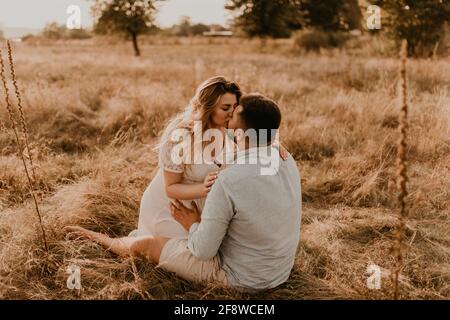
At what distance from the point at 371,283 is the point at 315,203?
4.90 ft

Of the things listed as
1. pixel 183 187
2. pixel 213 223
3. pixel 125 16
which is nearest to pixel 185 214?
pixel 183 187

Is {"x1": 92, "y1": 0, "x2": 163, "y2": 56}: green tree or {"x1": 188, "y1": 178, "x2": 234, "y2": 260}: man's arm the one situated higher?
{"x1": 92, "y1": 0, "x2": 163, "y2": 56}: green tree

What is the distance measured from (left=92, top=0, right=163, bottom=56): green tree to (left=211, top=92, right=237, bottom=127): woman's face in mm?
21563

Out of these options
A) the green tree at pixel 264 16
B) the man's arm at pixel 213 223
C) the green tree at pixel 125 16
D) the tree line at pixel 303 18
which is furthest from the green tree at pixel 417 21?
the green tree at pixel 125 16

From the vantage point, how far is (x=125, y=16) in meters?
23.9

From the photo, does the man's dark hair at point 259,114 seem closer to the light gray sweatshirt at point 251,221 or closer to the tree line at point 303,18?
the light gray sweatshirt at point 251,221

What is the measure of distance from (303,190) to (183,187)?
1808mm

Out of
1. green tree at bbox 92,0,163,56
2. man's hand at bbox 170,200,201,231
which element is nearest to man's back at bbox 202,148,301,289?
man's hand at bbox 170,200,201,231

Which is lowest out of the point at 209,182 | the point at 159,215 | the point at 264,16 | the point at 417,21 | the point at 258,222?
the point at 159,215

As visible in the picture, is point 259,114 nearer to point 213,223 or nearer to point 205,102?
point 213,223

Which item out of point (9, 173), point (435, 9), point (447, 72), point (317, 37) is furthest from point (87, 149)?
point (317, 37)

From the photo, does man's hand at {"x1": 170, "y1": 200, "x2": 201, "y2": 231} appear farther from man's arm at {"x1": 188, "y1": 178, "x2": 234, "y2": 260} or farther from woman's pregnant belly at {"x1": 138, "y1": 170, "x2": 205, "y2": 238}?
man's arm at {"x1": 188, "y1": 178, "x2": 234, "y2": 260}

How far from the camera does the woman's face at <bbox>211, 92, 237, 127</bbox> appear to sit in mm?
3225

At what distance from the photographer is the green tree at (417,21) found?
41.0 feet
